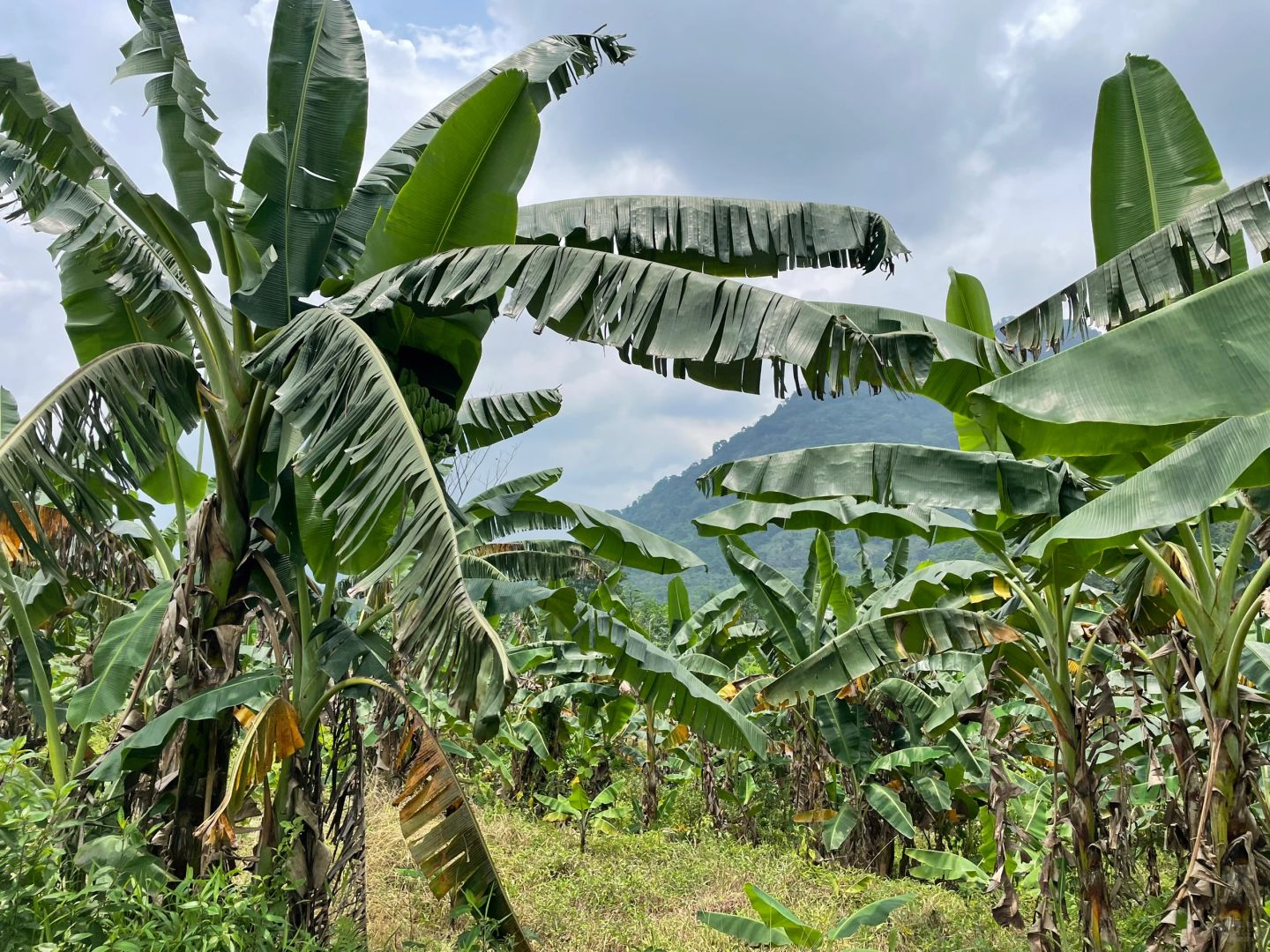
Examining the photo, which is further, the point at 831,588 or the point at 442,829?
the point at 831,588

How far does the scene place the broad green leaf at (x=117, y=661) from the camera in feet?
14.6

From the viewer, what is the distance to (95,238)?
4070mm

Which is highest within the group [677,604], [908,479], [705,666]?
[908,479]

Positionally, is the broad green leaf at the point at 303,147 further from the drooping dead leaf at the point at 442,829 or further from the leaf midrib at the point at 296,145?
the drooping dead leaf at the point at 442,829

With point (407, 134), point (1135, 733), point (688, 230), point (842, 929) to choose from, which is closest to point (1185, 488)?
point (688, 230)

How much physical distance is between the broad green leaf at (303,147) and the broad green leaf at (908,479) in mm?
2590

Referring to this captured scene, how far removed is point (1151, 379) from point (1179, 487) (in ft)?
1.77

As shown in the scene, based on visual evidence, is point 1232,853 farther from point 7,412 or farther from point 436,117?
point 7,412

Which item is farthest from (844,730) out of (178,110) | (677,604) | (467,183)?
(178,110)

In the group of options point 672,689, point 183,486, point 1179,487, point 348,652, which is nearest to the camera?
point 1179,487

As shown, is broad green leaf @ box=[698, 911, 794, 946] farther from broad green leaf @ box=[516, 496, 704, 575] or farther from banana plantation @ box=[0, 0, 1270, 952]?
broad green leaf @ box=[516, 496, 704, 575]


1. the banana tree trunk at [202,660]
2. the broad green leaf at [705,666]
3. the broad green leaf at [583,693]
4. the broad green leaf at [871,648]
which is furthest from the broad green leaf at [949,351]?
the broad green leaf at [583,693]

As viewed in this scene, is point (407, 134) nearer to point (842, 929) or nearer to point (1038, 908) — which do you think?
point (842, 929)

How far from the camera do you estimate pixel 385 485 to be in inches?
119
